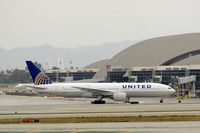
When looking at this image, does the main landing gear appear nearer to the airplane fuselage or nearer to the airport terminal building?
the airplane fuselage

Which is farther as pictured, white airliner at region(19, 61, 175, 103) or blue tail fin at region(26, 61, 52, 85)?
blue tail fin at region(26, 61, 52, 85)

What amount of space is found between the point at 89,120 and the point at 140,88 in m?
40.5

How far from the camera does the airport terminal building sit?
454ft

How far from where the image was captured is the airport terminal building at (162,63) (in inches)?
5448

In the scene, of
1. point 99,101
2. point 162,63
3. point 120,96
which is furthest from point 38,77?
point 162,63

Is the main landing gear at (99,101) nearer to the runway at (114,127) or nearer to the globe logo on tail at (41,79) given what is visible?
the globe logo on tail at (41,79)

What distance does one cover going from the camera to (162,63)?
16562 centimetres

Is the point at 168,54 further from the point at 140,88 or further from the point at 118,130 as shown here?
the point at 118,130

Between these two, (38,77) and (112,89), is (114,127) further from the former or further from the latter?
(38,77)

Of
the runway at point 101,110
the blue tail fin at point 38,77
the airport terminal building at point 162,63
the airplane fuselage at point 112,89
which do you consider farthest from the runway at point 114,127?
the airport terminal building at point 162,63

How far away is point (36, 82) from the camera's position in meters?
93.1

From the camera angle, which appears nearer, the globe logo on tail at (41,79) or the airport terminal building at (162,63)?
the globe logo on tail at (41,79)

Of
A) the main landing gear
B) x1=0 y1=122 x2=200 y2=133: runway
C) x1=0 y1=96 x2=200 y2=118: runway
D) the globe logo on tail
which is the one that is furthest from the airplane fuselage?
x1=0 y1=122 x2=200 y2=133: runway

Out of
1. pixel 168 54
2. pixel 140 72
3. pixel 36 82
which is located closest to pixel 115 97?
pixel 36 82
